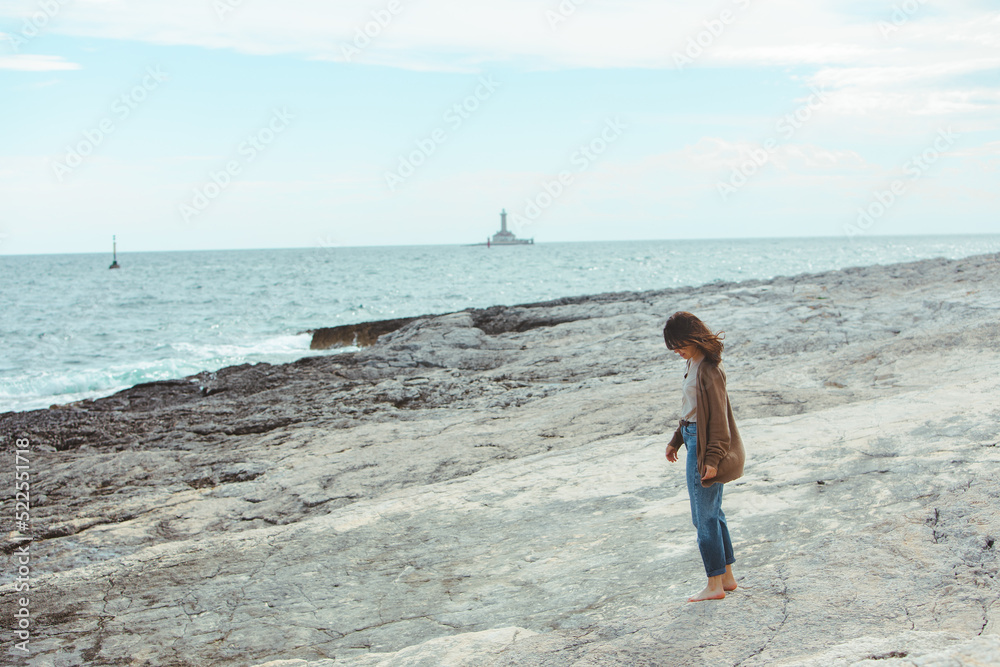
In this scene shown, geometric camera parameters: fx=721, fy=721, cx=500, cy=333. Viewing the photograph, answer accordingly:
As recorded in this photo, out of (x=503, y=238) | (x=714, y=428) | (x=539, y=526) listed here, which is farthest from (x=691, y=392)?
(x=503, y=238)

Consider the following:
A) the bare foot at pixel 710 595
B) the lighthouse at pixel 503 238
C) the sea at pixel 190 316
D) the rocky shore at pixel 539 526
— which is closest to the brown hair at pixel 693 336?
the bare foot at pixel 710 595

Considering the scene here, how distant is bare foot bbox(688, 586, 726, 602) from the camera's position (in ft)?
12.6

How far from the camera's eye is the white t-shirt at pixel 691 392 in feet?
12.6

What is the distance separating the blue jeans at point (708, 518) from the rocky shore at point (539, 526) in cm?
23

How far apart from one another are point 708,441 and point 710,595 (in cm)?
85

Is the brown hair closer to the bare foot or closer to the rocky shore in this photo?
the bare foot

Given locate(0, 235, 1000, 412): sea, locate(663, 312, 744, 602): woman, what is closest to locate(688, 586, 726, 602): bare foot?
locate(663, 312, 744, 602): woman

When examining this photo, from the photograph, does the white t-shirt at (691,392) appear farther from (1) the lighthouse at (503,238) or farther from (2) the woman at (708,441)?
(1) the lighthouse at (503,238)

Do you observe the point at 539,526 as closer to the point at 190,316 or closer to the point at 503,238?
the point at 190,316

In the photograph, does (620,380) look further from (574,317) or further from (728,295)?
(728,295)

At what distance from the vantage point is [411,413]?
1009 cm

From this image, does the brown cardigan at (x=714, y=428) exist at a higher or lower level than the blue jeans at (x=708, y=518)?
higher

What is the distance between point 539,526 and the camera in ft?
17.7

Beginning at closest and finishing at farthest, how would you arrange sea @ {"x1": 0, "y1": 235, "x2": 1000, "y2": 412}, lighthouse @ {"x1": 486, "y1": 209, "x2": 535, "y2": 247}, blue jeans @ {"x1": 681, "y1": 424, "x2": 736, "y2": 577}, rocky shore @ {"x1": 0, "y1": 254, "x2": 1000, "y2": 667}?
rocky shore @ {"x1": 0, "y1": 254, "x2": 1000, "y2": 667}, blue jeans @ {"x1": 681, "y1": 424, "x2": 736, "y2": 577}, sea @ {"x1": 0, "y1": 235, "x2": 1000, "y2": 412}, lighthouse @ {"x1": 486, "y1": 209, "x2": 535, "y2": 247}
